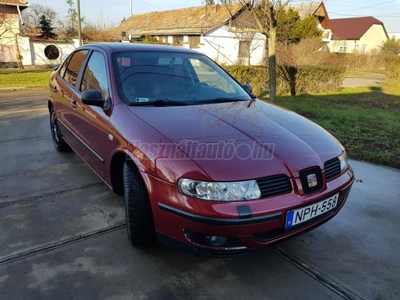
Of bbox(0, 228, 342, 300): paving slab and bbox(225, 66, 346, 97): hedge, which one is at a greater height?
bbox(225, 66, 346, 97): hedge

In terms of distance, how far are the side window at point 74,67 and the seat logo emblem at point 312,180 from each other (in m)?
2.86

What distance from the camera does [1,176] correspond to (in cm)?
383

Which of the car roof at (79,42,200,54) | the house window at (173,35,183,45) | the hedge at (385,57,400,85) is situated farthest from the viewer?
the house window at (173,35,183,45)

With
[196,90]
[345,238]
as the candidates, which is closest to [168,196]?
[196,90]

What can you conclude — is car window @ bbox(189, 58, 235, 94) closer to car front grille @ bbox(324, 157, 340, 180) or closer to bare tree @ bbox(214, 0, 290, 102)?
car front grille @ bbox(324, 157, 340, 180)

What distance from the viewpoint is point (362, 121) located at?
23.7 ft

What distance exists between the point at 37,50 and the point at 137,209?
21149 mm

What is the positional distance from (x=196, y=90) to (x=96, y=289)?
6.51 feet

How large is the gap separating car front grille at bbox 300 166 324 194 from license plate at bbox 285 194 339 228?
100 millimetres

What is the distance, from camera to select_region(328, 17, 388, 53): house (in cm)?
4469

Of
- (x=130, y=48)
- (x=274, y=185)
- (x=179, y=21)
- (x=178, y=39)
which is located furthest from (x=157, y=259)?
(x=179, y=21)

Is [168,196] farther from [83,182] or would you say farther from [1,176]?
[1,176]

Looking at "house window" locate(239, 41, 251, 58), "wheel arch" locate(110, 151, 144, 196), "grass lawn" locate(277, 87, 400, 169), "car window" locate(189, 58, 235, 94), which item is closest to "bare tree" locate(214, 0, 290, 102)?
"grass lawn" locate(277, 87, 400, 169)

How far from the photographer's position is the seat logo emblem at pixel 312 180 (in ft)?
6.89
